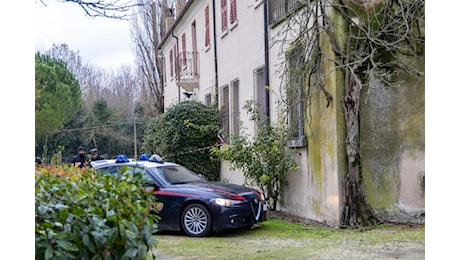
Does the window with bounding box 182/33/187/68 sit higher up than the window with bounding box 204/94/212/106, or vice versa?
the window with bounding box 182/33/187/68

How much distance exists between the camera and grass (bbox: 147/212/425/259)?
776 centimetres

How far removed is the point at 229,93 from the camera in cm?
1709

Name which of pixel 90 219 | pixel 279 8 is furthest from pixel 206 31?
pixel 90 219

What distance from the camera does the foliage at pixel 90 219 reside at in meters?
3.14

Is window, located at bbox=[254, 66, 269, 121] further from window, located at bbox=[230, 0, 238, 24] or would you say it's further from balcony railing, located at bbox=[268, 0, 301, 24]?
window, located at bbox=[230, 0, 238, 24]

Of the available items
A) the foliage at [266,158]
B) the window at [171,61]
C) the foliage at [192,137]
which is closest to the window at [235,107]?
the foliage at [192,137]

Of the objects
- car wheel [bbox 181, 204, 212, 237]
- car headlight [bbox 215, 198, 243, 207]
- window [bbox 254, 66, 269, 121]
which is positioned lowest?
car wheel [bbox 181, 204, 212, 237]

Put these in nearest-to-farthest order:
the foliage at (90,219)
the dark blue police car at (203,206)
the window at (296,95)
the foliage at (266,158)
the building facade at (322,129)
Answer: the foliage at (90,219)
the dark blue police car at (203,206)
the building facade at (322,129)
the window at (296,95)
the foliage at (266,158)

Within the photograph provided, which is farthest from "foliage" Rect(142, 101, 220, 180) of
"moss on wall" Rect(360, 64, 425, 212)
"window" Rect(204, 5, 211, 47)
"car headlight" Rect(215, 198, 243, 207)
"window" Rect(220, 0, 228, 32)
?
"moss on wall" Rect(360, 64, 425, 212)

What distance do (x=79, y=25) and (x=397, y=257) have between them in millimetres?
5236

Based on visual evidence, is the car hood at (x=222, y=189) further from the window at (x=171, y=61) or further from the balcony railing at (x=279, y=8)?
the window at (x=171, y=61)

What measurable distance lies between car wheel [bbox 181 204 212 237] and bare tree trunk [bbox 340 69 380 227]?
251cm

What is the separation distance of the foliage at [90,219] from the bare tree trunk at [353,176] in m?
6.26
